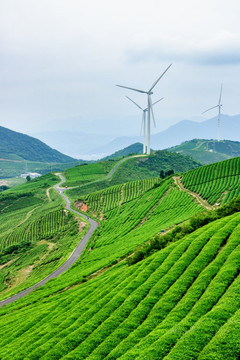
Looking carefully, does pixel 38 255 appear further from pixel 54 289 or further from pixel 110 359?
pixel 110 359

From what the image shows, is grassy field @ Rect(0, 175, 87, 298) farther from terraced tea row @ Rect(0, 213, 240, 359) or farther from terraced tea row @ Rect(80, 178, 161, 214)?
terraced tea row @ Rect(0, 213, 240, 359)

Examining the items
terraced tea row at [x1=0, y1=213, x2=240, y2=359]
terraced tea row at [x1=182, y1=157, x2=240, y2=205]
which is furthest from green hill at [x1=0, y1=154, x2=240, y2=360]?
terraced tea row at [x1=182, y1=157, x2=240, y2=205]

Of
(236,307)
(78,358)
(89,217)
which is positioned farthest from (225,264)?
(89,217)

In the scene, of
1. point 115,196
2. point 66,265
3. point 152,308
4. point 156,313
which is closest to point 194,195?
point 115,196

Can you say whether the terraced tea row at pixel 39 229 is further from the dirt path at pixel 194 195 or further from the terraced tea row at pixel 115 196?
the dirt path at pixel 194 195

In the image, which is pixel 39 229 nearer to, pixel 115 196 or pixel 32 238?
pixel 32 238
